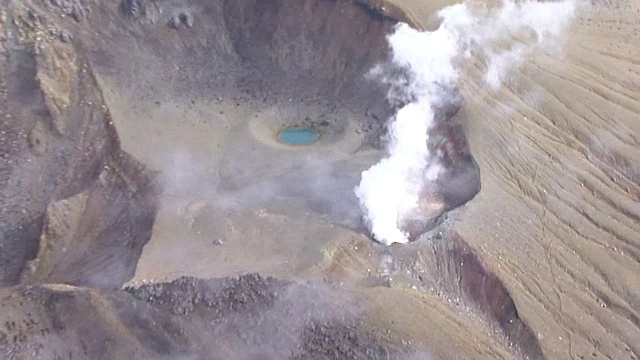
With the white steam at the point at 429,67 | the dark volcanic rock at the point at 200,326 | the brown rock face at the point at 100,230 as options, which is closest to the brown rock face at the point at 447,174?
the white steam at the point at 429,67

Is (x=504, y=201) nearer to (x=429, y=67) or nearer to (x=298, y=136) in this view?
(x=429, y=67)

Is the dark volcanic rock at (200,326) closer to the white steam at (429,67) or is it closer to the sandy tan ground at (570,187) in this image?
the white steam at (429,67)

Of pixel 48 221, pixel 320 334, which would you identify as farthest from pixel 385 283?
pixel 48 221

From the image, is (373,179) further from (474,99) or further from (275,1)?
(275,1)

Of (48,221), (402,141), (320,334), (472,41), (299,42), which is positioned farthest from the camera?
(299,42)

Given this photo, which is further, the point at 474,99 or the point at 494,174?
the point at 474,99

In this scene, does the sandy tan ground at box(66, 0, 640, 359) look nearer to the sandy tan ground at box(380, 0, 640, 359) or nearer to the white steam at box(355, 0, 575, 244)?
the sandy tan ground at box(380, 0, 640, 359)

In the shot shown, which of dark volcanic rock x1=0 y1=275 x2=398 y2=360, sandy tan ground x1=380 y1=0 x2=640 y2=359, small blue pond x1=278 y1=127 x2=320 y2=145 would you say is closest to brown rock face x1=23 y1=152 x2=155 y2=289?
dark volcanic rock x1=0 y1=275 x2=398 y2=360
